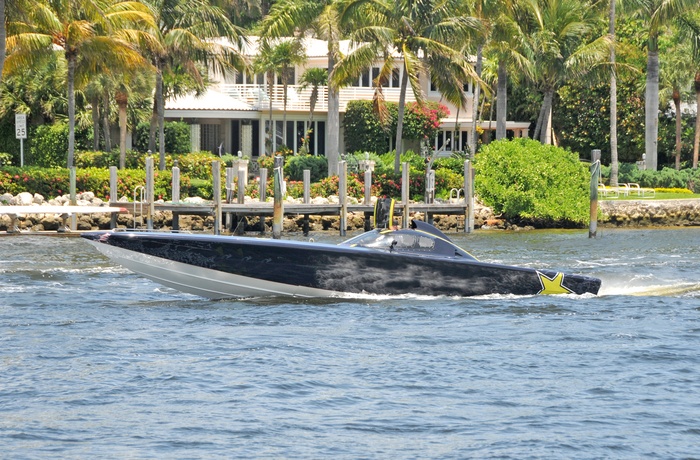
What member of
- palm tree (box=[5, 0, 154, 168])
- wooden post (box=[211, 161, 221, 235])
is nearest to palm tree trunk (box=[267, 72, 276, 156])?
palm tree (box=[5, 0, 154, 168])

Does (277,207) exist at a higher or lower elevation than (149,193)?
lower

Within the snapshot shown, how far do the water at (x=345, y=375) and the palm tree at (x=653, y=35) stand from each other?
26456 millimetres

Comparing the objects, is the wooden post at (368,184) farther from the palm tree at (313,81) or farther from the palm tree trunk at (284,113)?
the palm tree trunk at (284,113)

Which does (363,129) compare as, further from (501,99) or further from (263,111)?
(501,99)

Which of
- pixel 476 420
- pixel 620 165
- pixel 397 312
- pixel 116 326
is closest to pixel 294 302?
pixel 397 312

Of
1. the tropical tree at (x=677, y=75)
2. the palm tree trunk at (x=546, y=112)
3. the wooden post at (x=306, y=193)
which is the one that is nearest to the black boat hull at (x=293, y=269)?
the wooden post at (x=306, y=193)

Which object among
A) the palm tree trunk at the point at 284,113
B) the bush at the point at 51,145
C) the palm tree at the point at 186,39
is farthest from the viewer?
the palm tree trunk at the point at 284,113

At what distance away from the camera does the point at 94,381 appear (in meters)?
16.0

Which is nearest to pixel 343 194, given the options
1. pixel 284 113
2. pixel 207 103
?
pixel 284 113

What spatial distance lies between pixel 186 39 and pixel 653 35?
20.6 meters

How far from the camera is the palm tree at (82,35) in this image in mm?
38625

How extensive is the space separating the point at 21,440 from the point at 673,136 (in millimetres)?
51180

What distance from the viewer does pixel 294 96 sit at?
58656 mm

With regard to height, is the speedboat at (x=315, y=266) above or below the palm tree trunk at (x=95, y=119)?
below
